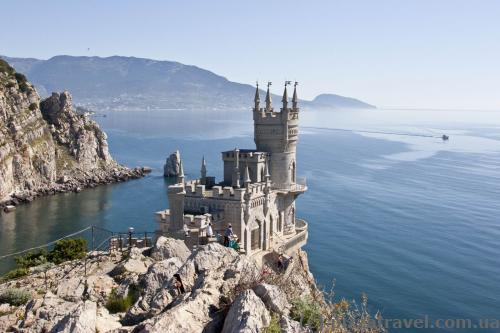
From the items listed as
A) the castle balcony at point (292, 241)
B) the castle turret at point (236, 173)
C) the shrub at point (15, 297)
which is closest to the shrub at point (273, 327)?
the shrub at point (15, 297)

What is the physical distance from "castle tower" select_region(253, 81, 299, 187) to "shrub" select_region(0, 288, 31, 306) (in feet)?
85.8

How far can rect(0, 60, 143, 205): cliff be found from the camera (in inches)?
3381

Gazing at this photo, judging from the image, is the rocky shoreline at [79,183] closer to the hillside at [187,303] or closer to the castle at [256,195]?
the castle at [256,195]

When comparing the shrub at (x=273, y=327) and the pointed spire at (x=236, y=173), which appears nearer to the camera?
the shrub at (x=273, y=327)

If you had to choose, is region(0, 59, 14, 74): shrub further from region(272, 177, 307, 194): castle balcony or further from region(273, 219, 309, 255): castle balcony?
region(272, 177, 307, 194): castle balcony

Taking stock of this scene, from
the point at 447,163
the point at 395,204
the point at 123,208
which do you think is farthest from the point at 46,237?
the point at 447,163

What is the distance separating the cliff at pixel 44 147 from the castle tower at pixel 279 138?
5439cm

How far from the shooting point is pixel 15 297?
16250 millimetres

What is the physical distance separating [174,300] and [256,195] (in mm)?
23406

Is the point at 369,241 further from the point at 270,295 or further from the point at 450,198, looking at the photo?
the point at 270,295

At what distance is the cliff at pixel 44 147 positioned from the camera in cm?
8588

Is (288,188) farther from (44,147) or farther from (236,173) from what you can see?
(44,147)

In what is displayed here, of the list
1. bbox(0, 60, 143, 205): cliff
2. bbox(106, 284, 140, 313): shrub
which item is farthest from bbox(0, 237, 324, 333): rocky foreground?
bbox(0, 60, 143, 205): cliff

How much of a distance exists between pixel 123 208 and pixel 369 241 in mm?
37978
